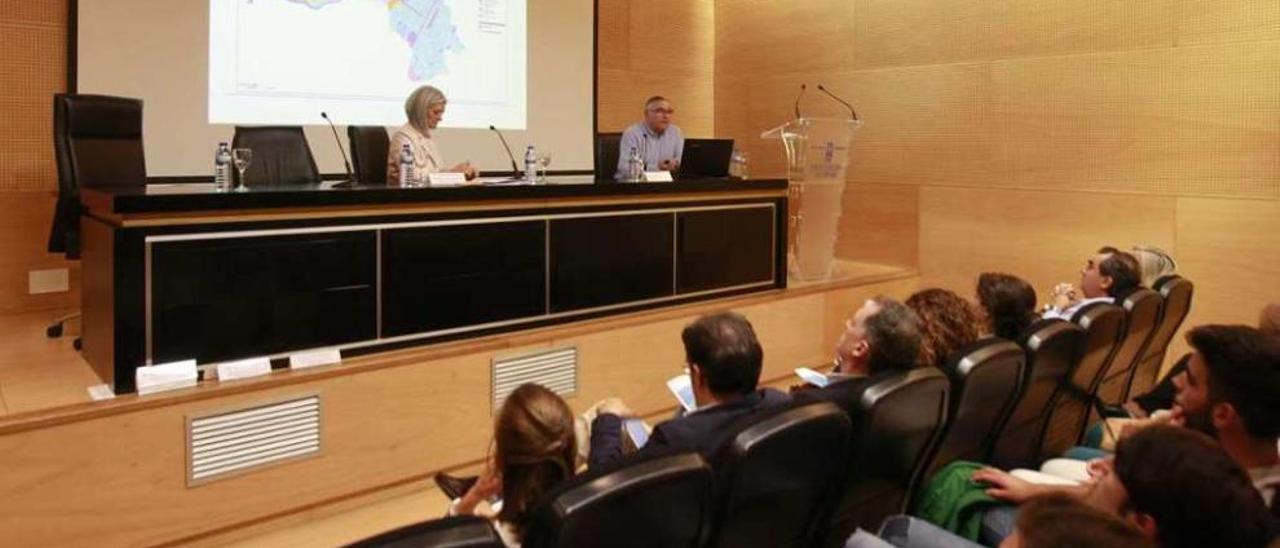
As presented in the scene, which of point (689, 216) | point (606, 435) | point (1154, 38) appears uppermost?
point (1154, 38)

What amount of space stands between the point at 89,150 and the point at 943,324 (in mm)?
3737

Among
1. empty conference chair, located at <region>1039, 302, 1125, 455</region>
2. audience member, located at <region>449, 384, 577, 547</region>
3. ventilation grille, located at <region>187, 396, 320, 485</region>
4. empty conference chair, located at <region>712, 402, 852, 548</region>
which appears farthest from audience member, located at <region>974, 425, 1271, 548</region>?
ventilation grille, located at <region>187, 396, 320, 485</region>

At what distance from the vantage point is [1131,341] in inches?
125

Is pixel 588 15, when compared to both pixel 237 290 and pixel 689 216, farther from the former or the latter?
pixel 237 290

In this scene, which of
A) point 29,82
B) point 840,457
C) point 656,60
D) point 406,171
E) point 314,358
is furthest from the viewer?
point 656,60

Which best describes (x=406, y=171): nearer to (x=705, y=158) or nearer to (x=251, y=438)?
(x=251, y=438)

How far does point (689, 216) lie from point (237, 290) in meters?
2.21

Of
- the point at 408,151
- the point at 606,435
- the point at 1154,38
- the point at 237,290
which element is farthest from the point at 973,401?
the point at 1154,38

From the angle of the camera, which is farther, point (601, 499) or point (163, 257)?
point (163, 257)

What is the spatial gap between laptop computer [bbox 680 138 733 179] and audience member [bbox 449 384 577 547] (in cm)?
332

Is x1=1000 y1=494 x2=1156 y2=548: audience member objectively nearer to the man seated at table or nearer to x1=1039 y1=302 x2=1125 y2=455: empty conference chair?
x1=1039 y1=302 x2=1125 y2=455: empty conference chair

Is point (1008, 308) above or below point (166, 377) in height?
above

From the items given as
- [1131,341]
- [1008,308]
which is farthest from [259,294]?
[1131,341]

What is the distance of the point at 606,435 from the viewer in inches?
81.1
